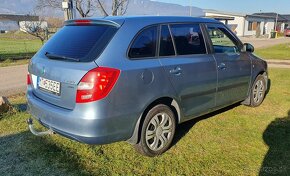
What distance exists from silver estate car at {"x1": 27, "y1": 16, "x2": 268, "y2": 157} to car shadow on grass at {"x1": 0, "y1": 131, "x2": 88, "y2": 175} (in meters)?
0.33

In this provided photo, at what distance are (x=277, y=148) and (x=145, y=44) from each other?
7.77 feet

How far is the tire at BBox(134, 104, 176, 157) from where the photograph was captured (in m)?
3.79

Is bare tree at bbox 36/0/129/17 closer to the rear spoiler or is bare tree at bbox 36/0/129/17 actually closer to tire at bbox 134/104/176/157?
the rear spoiler

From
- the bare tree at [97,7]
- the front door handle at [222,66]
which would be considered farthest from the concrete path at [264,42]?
the front door handle at [222,66]

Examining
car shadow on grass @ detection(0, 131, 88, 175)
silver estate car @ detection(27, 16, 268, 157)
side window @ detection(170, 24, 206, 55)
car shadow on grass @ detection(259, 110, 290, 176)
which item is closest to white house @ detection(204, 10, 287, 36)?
car shadow on grass @ detection(259, 110, 290, 176)

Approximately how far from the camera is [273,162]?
3.82m

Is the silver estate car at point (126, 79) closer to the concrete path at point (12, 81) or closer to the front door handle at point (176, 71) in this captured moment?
the front door handle at point (176, 71)

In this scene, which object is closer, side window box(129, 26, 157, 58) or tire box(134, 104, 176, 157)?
side window box(129, 26, 157, 58)

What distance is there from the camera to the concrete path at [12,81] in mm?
8203

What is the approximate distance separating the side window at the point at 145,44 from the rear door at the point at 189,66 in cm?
13

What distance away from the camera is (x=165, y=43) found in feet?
13.1

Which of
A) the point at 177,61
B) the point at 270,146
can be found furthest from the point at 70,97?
the point at 270,146

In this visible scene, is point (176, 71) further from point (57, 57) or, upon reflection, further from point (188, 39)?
point (57, 57)

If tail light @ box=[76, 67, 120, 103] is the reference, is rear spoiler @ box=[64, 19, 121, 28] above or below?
above
